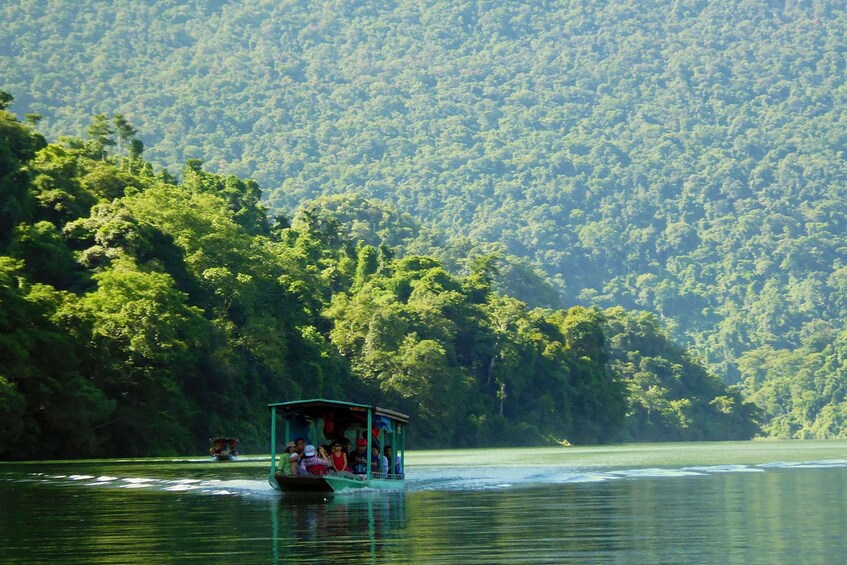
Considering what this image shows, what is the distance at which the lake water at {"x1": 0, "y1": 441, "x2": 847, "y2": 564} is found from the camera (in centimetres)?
2155

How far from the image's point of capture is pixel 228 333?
287 ft

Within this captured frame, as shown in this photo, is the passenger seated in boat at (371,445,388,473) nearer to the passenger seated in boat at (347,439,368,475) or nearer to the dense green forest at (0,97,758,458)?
the passenger seated in boat at (347,439,368,475)

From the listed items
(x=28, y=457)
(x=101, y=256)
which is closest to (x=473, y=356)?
(x=101, y=256)

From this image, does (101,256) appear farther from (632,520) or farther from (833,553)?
(833,553)

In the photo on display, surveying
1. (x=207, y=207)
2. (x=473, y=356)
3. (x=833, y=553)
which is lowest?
(x=833, y=553)

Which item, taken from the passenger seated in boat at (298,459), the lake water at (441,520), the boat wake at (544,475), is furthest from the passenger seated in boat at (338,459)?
the boat wake at (544,475)

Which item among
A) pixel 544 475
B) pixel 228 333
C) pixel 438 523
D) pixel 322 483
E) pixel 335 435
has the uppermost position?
pixel 228 333

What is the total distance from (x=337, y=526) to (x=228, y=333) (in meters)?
61.8

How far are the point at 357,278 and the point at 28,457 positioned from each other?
75446mm

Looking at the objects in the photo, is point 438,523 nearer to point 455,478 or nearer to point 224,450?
point 455,478

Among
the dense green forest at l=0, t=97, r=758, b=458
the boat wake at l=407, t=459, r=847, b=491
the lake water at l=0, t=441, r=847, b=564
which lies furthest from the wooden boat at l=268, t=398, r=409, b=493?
the dense green forest at l=0, t=97, r=758, b=458

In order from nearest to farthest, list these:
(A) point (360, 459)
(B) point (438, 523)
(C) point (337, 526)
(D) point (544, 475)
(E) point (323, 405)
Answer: (C) point (337, 526) < (B) point (438, 523) < (E) point (323, 405) < (A) point (360, 459) < (D) point (544, 475)

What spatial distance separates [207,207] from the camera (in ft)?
356

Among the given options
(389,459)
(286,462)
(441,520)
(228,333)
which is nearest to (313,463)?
(286,462)
